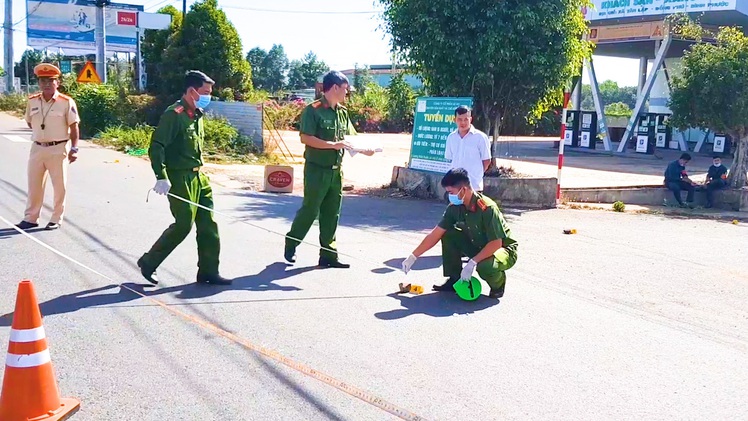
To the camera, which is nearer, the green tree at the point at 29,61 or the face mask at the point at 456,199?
the face mask at the point at 456,199

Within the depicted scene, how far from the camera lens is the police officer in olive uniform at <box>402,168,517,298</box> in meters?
6.37

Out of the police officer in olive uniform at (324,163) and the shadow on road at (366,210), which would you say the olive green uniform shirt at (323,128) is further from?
the shadow on road at (366,210)

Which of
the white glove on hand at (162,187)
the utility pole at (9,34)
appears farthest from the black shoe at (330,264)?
the utility pole at (9,34)

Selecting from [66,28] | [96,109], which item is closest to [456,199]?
[96,109]

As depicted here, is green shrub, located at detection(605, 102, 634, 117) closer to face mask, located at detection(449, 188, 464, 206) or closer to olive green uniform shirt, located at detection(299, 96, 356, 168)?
olive green uniform shirt, located at detection(299, 96, 356, 168)

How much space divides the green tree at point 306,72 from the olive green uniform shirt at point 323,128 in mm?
78605

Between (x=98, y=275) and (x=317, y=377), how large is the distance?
3.16 m

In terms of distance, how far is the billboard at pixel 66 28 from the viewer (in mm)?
47875

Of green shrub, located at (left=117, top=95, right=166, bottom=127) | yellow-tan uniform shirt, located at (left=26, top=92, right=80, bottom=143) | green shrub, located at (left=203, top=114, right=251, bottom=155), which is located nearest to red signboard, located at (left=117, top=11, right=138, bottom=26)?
green shrub, located at (left=117, top=95, right=166, bottom=127)

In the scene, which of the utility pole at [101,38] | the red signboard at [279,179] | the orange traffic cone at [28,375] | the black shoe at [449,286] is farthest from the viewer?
the utility pole at [101,38]

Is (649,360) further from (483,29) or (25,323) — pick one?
(483,29)

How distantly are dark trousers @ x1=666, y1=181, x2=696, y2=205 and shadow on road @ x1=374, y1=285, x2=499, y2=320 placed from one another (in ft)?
36.9

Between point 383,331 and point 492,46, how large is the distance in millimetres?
8981

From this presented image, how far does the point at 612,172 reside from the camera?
22188mm
